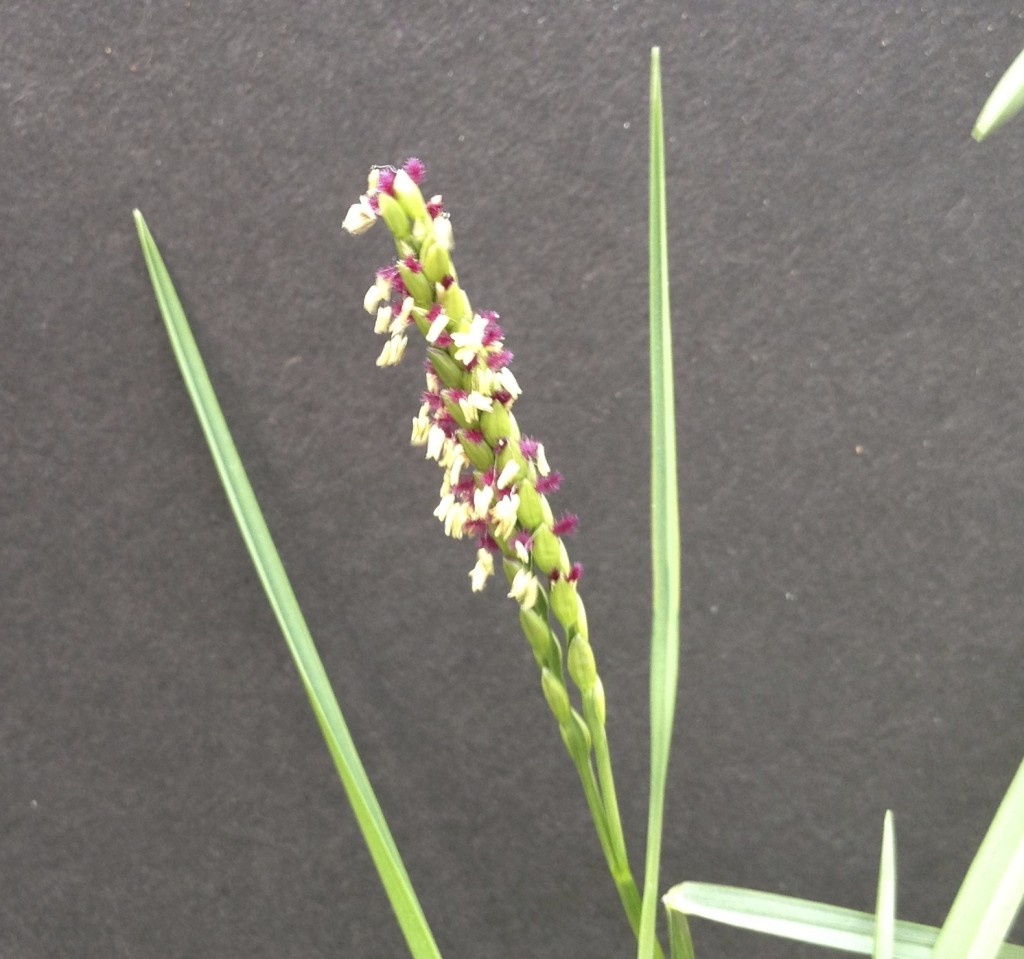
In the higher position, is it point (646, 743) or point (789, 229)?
point (789, 229)

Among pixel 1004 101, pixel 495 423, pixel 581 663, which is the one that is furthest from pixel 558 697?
pixel 1004 101

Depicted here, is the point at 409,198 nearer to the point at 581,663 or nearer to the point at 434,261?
the point at 434,261

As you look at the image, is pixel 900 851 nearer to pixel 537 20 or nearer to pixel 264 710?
pixel 264 710

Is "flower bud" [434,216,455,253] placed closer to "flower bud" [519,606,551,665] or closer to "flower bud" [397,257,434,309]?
"flower bud" [397,257,434,309]

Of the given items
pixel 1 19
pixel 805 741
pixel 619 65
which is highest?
pixel 619 65

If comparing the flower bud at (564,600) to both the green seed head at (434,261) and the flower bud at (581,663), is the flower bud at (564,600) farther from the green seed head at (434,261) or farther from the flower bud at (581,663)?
the green seed head at (434,261)

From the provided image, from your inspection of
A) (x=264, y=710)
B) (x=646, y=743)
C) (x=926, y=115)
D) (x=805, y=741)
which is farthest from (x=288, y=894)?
(x=926, y=115)
